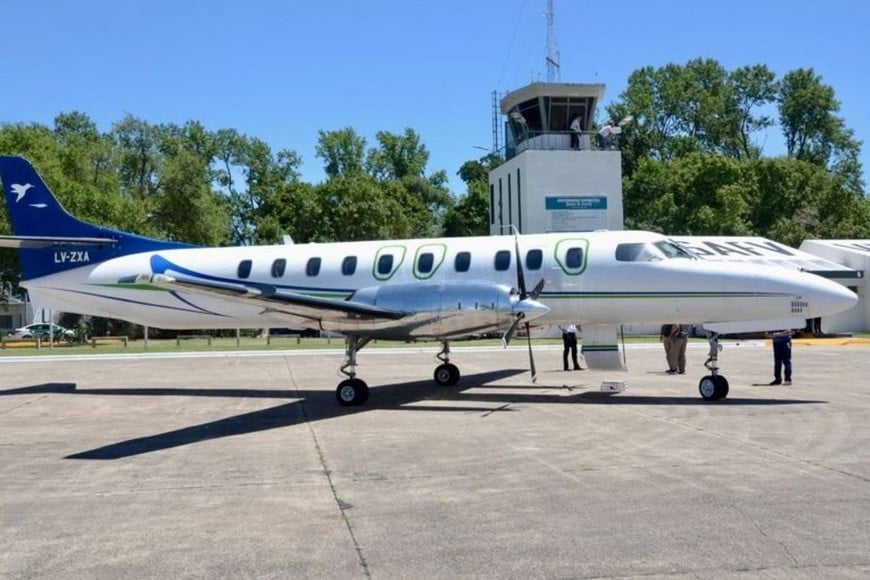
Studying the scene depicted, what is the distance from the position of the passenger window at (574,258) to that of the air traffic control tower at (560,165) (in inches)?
1285

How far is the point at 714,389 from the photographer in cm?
1570

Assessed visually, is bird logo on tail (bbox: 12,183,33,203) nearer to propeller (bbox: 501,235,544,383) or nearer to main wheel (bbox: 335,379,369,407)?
main wheel (bbox: 335,379,369,407)

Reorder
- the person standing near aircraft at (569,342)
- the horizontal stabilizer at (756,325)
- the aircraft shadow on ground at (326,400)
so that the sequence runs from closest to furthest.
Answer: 1. the aircraft shadow on ground at (326,400)
2. the horizontal stabilizer at (756,325)
3. the person standing near aircraft at (569,342)

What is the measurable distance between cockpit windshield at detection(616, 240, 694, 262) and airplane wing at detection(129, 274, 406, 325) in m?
4.60

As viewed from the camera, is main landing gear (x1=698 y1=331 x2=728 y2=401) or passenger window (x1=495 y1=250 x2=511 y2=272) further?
passenger window (x1=495 y1=250 x2=511 y2=272)

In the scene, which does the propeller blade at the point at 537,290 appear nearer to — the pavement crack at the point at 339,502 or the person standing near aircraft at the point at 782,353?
the pavement crack at the point at 339,502

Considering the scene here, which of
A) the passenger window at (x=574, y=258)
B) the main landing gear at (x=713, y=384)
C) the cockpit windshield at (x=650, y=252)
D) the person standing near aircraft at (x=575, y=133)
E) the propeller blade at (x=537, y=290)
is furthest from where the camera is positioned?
the person standing near aircraft at (x=575, y=133)

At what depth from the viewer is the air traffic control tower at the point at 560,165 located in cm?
4984

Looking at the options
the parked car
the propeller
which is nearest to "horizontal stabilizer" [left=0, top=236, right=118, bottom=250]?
the propeller

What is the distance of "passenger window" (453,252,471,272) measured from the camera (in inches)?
672

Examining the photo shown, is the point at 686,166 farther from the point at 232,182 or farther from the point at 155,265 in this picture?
the point at 155,265

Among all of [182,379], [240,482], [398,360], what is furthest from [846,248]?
[240,482]

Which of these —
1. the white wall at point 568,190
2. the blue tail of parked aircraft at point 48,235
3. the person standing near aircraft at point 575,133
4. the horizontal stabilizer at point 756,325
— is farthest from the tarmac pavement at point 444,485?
the person standing near aircraft at point 575,133

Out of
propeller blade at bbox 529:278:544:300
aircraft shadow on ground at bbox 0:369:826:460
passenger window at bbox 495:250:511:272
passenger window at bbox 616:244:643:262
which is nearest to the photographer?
aircraft shadow on ground at bbox 0:369:826:460
